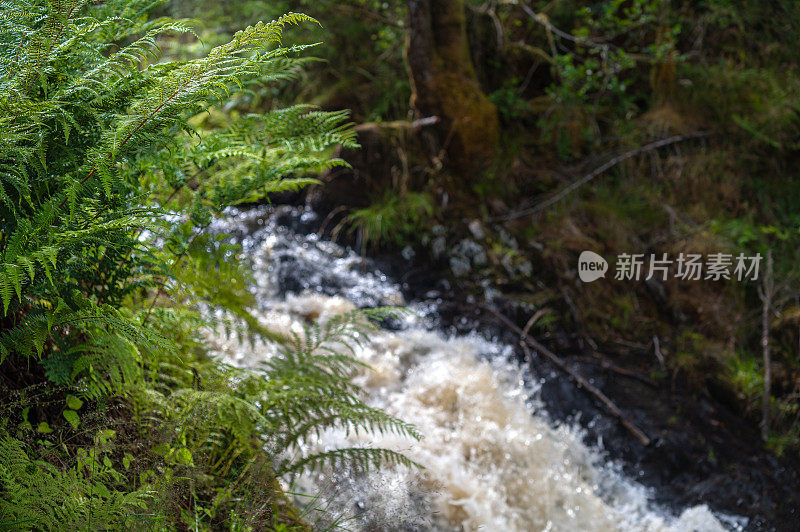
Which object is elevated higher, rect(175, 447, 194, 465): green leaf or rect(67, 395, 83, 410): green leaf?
rect(67, 395, 83, 410): green leaf

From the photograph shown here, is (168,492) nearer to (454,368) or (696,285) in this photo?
(454,368)

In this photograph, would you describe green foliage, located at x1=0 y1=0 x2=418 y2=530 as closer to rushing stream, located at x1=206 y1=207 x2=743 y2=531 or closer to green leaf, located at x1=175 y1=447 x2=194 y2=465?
green leaf, located at x1=175 y1=447 x2=194 y2=465

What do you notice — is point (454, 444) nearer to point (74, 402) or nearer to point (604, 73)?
point (74, 402)

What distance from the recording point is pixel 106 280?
1639 millimetres

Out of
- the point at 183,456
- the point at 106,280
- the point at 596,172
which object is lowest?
the point at 183,456

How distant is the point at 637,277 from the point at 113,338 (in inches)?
132

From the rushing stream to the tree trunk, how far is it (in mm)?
1213

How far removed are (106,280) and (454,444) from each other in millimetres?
1889

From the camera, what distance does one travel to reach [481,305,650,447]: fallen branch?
3141 mm

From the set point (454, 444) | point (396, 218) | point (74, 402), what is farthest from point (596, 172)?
point (74, 402)

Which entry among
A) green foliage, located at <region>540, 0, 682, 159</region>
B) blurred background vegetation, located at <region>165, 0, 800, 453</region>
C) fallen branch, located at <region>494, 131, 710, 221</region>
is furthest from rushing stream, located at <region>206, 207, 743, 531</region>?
green foliage, located at <region>540, 0, 682, 159</region>

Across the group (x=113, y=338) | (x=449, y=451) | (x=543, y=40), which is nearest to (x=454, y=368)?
(x=449, y=451)

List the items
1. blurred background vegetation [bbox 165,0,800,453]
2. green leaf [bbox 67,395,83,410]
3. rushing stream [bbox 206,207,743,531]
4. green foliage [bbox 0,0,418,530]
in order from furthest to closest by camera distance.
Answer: blurred background vegetation [bbox 165,0,800,453], rushing stream [bbox 206,207,743,531], green leaf [bbox 67,395,83,410], green foliage [bbox 0,0,418,530]

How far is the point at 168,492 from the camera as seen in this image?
4.72 ft
